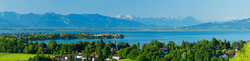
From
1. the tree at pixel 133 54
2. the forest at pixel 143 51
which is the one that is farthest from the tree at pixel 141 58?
the tree at pixel 133 54

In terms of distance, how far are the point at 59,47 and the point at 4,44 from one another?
331 inches

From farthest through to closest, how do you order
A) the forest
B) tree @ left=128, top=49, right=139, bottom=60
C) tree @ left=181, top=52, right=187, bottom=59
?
tree @ left=128, top=49, right=139, bottom=60 < tree @ left=181, top=52, right=187, bottom=59 < the forest

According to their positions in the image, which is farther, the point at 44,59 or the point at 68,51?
the point at 68,51

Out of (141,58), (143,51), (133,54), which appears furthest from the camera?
(143,51)

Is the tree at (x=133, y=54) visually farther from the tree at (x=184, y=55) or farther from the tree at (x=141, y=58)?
the tree at (x=184, y=55)

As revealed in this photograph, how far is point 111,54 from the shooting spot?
2833cm

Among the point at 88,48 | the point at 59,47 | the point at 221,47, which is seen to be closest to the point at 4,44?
the point at 59,47

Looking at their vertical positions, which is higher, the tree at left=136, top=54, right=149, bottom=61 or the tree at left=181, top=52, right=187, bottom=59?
the tree at left=181, top=52, right=187, bottom=59

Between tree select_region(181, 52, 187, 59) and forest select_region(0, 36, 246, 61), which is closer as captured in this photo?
forest select_region(0, 36, 246, 61)

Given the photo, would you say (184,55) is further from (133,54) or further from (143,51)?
(133,54)

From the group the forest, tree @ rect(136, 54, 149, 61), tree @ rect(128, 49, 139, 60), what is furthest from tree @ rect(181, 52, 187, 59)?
tree @ rect(128, 49, 139, 60)

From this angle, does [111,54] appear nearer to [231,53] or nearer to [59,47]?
[59,47]

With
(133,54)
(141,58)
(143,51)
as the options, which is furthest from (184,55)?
(133,54)

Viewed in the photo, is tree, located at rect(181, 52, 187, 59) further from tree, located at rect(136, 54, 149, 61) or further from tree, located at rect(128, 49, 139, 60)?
tree, located at rect(128, 49, 139, 60)
